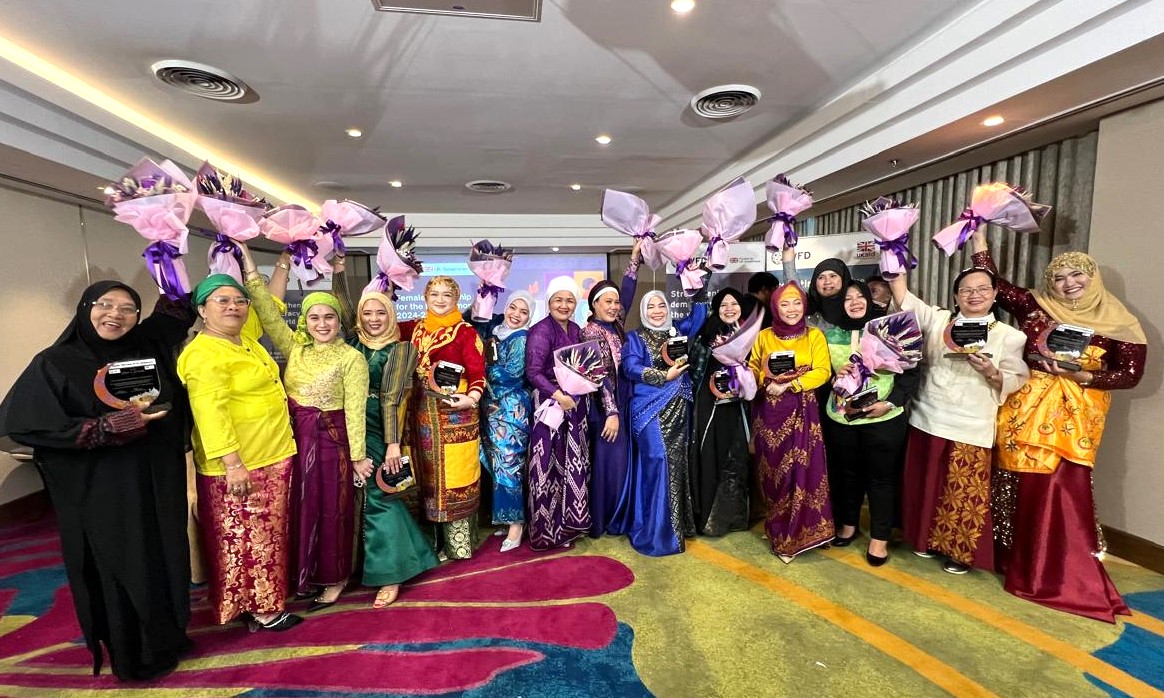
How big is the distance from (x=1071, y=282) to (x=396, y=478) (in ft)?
10.2

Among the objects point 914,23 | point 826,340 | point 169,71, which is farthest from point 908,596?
point 169,71

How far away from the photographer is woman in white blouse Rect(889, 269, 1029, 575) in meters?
2.29

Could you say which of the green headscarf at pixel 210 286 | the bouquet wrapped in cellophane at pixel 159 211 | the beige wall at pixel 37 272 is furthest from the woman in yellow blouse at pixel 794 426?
the beige wall at pixel 37 272

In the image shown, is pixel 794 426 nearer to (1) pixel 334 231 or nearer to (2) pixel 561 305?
(2) pixel 561 305

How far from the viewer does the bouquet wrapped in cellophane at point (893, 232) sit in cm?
246

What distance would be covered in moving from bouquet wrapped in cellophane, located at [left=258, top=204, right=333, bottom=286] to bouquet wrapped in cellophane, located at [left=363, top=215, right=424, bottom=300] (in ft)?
0.79

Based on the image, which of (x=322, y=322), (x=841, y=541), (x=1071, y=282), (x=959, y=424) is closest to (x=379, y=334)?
(x=322, y=322)

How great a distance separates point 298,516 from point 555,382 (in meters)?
1.28

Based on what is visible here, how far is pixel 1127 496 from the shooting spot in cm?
256

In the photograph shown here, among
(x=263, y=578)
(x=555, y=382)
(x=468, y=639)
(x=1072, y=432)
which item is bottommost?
(x=468, y=639)

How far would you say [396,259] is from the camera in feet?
8.45

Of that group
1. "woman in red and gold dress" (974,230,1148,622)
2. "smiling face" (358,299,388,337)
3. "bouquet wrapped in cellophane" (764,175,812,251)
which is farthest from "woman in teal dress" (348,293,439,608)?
"woman in red and gold dress" (974,230,1148,622)

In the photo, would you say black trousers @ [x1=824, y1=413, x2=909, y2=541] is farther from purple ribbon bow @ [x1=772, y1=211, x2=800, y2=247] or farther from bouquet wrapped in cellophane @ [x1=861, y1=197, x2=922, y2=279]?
purple ribbon bow @ [x1=772, y1=211, x2=800, y2=247]

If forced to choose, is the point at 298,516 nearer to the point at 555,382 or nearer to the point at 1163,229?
the point at 555,382
